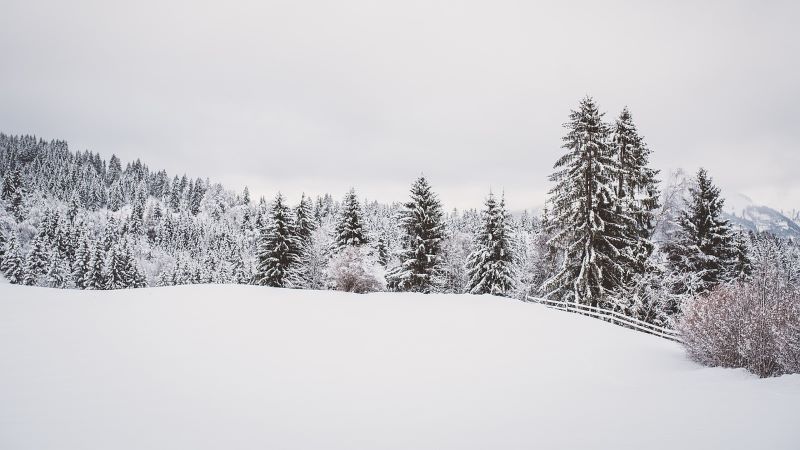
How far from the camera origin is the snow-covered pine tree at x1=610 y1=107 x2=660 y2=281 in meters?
23.3

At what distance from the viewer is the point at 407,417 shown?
7383 mm

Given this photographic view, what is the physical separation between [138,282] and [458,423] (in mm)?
100527

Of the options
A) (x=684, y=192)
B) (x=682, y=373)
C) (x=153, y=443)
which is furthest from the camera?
(x=684, y=192)

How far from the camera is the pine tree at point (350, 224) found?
3941cm

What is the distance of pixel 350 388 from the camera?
8.88 meters

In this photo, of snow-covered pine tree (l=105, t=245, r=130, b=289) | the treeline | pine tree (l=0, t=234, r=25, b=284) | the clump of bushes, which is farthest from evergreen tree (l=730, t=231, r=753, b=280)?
pine tree (l=0, t=234, r=25, b=284)

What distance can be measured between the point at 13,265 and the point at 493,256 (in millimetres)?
87245

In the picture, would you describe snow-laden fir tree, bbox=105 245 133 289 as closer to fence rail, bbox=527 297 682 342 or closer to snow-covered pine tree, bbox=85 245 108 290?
snow-covered pine tree, bbox=85 245 108 290

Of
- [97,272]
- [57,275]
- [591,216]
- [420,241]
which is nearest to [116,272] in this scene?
[97,272]

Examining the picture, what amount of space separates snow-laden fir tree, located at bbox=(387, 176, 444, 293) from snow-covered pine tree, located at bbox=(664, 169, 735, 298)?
59.8ft

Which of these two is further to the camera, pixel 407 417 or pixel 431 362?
pixel 431 362

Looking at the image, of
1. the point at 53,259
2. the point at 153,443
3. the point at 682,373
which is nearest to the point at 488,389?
the point at 682,373

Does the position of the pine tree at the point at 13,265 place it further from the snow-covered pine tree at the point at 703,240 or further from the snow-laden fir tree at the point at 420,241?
the snow-covered pine tree at the point at 703,240

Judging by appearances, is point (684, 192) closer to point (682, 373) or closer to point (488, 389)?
point (682, 373)
